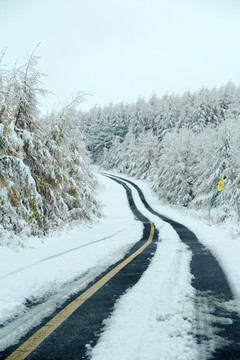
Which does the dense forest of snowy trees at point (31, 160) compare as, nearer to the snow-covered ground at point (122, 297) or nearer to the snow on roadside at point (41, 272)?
the snow on roadside at point (41, 272)

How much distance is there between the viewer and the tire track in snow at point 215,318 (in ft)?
6.80

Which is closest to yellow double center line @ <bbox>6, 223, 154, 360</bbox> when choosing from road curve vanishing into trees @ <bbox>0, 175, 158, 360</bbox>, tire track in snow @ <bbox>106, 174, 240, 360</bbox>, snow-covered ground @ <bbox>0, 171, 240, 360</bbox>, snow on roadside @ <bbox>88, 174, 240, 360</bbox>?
road curve vanishing into trees @ <bbox>0, 175, 158, 360</bbox>

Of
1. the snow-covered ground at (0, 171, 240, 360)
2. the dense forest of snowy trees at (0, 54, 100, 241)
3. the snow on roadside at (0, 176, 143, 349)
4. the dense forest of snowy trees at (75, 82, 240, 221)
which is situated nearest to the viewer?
the snow-covered ground at (0, 171, 240, 360)

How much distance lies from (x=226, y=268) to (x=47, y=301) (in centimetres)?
362

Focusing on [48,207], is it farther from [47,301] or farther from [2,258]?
[47,301]

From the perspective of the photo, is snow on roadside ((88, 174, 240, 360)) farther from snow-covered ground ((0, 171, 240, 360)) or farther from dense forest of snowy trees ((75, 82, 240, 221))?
dense forest of snowy trees ((75, 82, 240, 221))

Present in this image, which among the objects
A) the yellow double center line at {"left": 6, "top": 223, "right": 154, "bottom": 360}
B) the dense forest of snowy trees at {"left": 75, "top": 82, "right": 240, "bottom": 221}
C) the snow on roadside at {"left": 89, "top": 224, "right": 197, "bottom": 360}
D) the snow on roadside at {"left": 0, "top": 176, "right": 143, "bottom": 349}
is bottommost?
the snow on roadside at {"left": 0, "top": 176, "right": 143, "bottom": 349}

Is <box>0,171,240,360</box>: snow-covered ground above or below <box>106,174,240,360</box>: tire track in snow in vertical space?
below

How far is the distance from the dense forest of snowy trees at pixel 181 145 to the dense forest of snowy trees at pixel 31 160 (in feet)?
7.26

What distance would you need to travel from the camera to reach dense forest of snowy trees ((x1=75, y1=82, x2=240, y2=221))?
914 inches

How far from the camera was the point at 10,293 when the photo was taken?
3.36 meters

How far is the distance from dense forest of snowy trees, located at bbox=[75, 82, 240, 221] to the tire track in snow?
9.36m

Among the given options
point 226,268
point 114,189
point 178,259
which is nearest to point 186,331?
point 226,268

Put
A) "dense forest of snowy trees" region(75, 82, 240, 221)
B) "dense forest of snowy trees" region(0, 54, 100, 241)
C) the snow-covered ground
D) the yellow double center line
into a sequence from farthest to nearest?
"dense forest of snowy trees" region(75, 82, 240, 221) → "dense forest of snowy trees" region(0, 54, 100, 241) → the snow-covered ground → the yellow double center line
